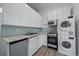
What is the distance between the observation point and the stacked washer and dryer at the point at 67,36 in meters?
1.27

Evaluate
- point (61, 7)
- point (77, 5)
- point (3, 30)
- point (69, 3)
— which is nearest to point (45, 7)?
point (61, 7)

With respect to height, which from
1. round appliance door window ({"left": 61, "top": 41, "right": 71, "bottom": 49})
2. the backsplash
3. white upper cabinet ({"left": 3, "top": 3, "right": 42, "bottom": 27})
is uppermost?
white upper cabinet ({"left": 3, "top": 3, "right": 42, "bottom": 27})

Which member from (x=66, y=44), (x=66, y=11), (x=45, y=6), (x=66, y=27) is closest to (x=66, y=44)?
(x=66, y=44)

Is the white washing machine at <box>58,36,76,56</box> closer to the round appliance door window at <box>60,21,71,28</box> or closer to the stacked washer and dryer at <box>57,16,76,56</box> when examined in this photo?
the stacked washer and dryer at <box>57,16,76,56</box>

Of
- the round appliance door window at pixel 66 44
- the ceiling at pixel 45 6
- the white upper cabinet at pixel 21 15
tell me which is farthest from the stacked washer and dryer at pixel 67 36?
the white upper cabinet at pixel 21 15

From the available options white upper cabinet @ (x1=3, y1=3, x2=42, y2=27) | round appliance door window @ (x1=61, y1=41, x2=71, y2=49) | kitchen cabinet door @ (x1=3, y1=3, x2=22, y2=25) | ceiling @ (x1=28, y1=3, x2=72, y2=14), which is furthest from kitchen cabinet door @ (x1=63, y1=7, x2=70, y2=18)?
kitchen cabinet door @ (x1=3, y1=3, x2=22, y2=25)

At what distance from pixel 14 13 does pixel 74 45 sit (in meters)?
1.23

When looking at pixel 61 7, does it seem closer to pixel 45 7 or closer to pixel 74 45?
pixel 45 7

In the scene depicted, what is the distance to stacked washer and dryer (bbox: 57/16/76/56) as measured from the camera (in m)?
1.27

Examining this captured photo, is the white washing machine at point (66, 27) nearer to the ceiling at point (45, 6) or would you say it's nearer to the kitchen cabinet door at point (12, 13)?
the ceiling at point (45, 6)

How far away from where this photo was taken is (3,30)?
3.31 feet

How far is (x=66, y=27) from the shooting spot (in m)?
1.31

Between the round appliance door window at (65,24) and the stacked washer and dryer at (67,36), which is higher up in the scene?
the round appliance door window at (65,24)

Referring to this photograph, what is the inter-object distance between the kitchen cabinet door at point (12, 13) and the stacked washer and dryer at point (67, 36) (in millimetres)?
850
